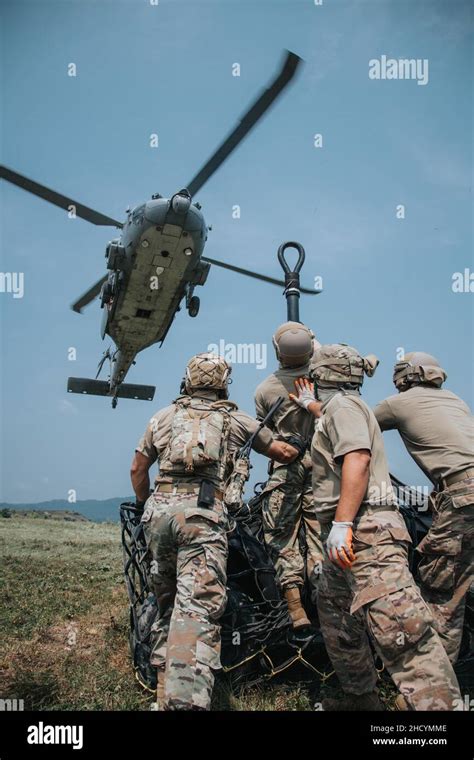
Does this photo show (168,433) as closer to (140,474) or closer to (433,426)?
(140,474)

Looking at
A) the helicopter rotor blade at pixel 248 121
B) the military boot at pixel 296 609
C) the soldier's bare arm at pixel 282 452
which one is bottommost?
the military boot at pixel 296 609

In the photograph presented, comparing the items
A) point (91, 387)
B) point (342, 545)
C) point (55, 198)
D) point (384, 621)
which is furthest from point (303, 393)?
point (91, 387)

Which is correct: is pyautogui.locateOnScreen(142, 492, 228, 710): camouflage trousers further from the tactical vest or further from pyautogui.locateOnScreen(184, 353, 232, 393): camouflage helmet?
pyautogui.locateOnScreen(184, 353, 232, 393): camouflage helmet

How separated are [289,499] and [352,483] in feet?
4.94

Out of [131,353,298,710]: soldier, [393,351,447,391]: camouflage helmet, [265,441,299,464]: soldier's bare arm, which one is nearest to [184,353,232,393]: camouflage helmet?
[131,353,298,710]: soldier

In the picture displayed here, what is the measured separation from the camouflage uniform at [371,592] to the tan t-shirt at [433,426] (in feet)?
3.01

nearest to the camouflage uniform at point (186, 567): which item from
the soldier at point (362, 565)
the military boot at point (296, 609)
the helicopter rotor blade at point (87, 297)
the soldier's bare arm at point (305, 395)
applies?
the soldier's bare arm at point (305, 395)

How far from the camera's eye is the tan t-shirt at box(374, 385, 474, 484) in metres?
4.25

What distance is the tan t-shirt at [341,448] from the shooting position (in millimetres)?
3342

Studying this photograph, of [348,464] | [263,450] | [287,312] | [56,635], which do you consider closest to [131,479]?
[263,450]

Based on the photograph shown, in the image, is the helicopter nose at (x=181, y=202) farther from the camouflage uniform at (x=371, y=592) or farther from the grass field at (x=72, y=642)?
the camouflage uniform at (x=371, y=592)

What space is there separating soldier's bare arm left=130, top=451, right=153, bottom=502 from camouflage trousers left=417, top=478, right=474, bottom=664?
2.15 metres

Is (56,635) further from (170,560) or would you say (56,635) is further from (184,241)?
(184,241)

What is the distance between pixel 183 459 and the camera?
384 centimetres
